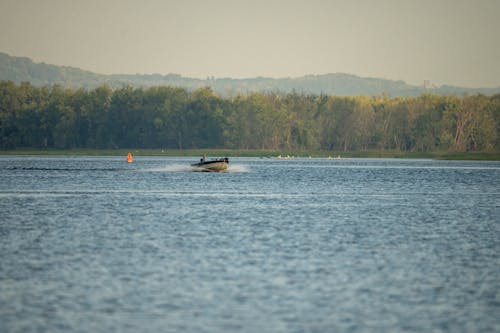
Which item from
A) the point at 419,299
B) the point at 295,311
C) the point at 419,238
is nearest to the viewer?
the point at 295,311

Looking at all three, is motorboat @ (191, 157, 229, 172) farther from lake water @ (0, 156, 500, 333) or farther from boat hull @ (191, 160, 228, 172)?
→ lake water @ (0, 156, 500, 333)

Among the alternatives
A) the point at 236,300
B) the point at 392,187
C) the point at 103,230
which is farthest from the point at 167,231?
the point at 392,187

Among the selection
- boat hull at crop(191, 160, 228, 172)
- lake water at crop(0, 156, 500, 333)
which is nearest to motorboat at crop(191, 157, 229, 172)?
boat hull at crop(191, 160, 228, 172)

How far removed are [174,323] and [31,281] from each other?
7.74m

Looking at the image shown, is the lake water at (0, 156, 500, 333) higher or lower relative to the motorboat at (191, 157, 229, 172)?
lower

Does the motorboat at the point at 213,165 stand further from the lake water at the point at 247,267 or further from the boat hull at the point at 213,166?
the lake water at the point at 247,267

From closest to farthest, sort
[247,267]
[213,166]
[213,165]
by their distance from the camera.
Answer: [247,267], [213,165], [213,166]

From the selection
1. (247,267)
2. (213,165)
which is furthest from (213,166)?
(247,267)

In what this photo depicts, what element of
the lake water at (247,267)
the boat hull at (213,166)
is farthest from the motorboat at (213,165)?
the lake water at (247,267)

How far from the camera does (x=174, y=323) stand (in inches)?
853

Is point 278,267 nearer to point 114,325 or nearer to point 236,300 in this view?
point 236,300

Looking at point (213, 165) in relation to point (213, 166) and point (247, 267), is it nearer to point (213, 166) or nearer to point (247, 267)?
point (213, 166)

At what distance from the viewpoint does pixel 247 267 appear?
30531 mm

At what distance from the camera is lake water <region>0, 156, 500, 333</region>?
22.3m
